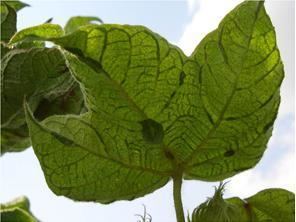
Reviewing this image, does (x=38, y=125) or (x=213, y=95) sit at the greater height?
(x=213, y=95)

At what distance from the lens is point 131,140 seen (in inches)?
34.2

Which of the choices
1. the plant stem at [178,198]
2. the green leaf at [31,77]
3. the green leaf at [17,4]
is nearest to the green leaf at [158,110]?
the plant stem at [178,198]

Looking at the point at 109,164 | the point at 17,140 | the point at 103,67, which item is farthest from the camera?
the point at 17,140

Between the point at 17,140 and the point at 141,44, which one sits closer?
the point at 141,44

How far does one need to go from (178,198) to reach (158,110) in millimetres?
118

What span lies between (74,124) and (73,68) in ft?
0.32

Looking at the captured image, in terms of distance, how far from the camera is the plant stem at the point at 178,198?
2.70 feet

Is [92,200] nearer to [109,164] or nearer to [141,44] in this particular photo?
[109,164]

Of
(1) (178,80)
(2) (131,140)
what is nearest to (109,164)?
(2) (131,140)

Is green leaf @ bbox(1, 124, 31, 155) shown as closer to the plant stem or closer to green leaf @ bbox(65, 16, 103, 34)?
green leaf @ bbox(65, 16, 103, 34)

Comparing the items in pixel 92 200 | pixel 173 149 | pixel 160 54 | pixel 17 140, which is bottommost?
pixel 17 140

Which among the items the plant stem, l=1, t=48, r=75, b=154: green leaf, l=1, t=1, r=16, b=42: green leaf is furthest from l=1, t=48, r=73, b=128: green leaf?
the plant stem

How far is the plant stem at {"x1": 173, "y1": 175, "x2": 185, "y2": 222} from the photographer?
0.82 meters

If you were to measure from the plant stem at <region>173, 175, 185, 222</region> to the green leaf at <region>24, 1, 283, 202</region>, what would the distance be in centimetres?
1
